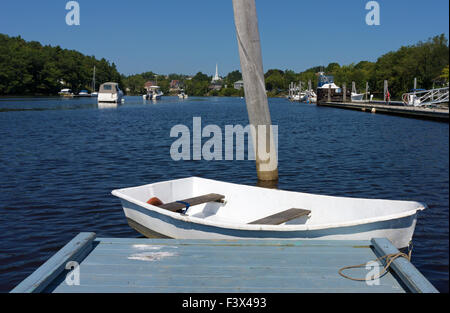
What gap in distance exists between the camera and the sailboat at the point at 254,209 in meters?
5.81

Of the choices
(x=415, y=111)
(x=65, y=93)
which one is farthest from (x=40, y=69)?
(x=415, y=111)

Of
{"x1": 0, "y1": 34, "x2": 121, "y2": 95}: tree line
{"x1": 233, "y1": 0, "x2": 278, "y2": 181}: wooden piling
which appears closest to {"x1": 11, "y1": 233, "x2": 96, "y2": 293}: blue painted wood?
{"x1": 233, "y1": 0, "x2": 278, "y2": 181}: wooden piling

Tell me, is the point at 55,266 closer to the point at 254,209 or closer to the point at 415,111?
the point at 254,209

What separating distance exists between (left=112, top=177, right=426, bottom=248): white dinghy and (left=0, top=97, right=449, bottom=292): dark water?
130cm

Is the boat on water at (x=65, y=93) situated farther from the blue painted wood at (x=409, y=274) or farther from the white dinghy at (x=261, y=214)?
the blue painted wood at (x=409, y=274)

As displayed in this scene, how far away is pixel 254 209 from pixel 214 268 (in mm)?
3563

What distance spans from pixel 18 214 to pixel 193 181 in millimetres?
4537

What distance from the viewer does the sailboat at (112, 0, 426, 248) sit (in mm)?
5812

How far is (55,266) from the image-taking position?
4.46 metres

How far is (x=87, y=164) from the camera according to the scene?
17438mm

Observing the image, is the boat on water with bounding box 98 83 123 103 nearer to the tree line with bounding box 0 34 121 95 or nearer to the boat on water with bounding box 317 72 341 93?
the boat on water with bounding box 317 72 341 93

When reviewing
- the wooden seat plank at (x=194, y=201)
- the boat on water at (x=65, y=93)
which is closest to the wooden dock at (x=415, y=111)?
the wooden seat plank at (x=194, y=201)

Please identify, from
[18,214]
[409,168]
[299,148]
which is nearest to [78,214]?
[18,214]

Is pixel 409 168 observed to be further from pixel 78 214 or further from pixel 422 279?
pixel 422 279
